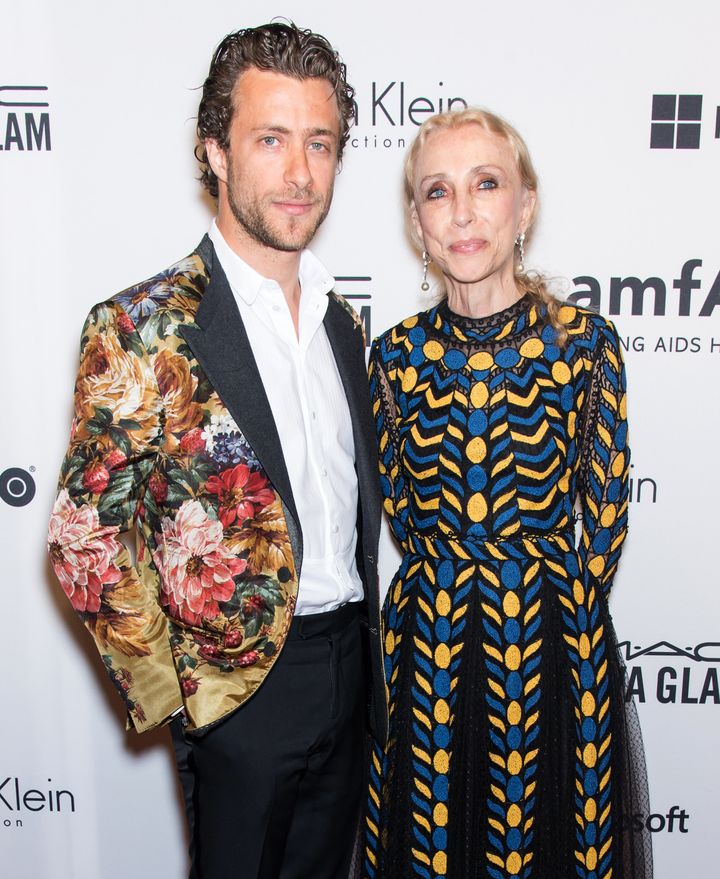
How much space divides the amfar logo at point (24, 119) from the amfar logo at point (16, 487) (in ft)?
2.69

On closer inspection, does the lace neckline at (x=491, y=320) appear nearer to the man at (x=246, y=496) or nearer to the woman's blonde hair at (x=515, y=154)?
the woman's blonde hair at (x=515, y=154)

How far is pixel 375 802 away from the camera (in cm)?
171

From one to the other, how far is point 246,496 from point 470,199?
0.73m

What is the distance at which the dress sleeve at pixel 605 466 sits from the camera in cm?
163

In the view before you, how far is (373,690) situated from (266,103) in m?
1.13

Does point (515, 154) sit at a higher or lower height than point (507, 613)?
higher

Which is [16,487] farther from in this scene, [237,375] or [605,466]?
[605,466]

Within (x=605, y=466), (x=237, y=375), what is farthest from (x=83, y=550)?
(x=605, y=466)

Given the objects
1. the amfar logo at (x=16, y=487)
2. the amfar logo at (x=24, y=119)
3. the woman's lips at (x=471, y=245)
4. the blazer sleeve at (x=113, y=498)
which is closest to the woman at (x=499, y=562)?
the woman's lips at (x=471, y=245)

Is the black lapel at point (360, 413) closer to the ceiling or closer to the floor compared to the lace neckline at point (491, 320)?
closer to the floor

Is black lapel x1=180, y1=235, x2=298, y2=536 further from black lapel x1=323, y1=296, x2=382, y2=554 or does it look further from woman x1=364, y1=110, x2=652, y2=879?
woman x1=364, y1=110, x2=652, y2=879

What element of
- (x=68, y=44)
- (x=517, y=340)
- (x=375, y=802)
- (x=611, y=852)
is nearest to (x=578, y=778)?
(x=611, y=852)

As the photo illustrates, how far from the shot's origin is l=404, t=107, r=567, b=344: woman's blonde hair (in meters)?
1.60

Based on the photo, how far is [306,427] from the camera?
1489 millimetres
